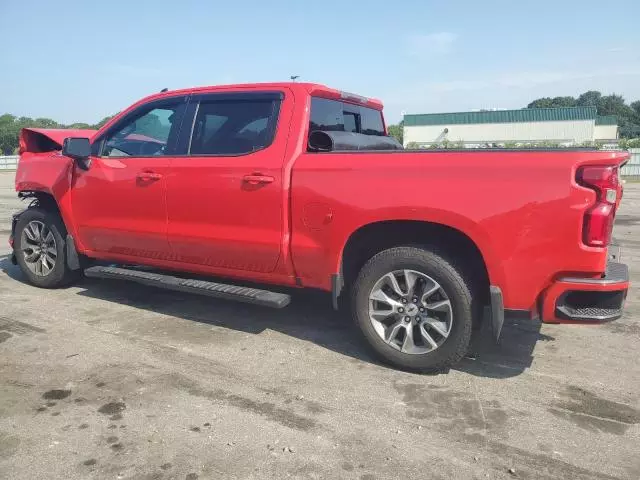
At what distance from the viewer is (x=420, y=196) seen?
3.49 m

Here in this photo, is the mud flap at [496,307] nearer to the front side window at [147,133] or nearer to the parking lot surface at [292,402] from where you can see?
Result: the parking lot surface at [292,402]

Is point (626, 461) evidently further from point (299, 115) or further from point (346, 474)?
point (299, 115)

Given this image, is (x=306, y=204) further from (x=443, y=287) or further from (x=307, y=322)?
(x=307, y=322)

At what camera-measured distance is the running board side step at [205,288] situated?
160 inches

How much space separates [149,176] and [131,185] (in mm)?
249

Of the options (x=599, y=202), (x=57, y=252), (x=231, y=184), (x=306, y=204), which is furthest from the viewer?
(x=57, y=252)

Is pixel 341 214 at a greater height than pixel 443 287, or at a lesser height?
greater

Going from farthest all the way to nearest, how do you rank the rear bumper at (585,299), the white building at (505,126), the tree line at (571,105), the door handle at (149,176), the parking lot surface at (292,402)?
the tree line at (571,105) → the white building at (505,126) → the door handle at (149,176) → the rear bumper at (585,299) → the parking lot surface at (292,402)

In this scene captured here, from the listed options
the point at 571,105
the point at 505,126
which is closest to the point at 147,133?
the point at 505,126

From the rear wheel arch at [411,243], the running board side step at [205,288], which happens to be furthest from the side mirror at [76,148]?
the rear wheel arch at [411,243]

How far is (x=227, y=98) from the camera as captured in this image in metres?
4.48

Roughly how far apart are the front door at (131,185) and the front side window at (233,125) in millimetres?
241

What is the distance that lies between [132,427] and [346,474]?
4.03 feet

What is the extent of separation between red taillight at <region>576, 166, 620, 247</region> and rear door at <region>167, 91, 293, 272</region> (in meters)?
1.99
